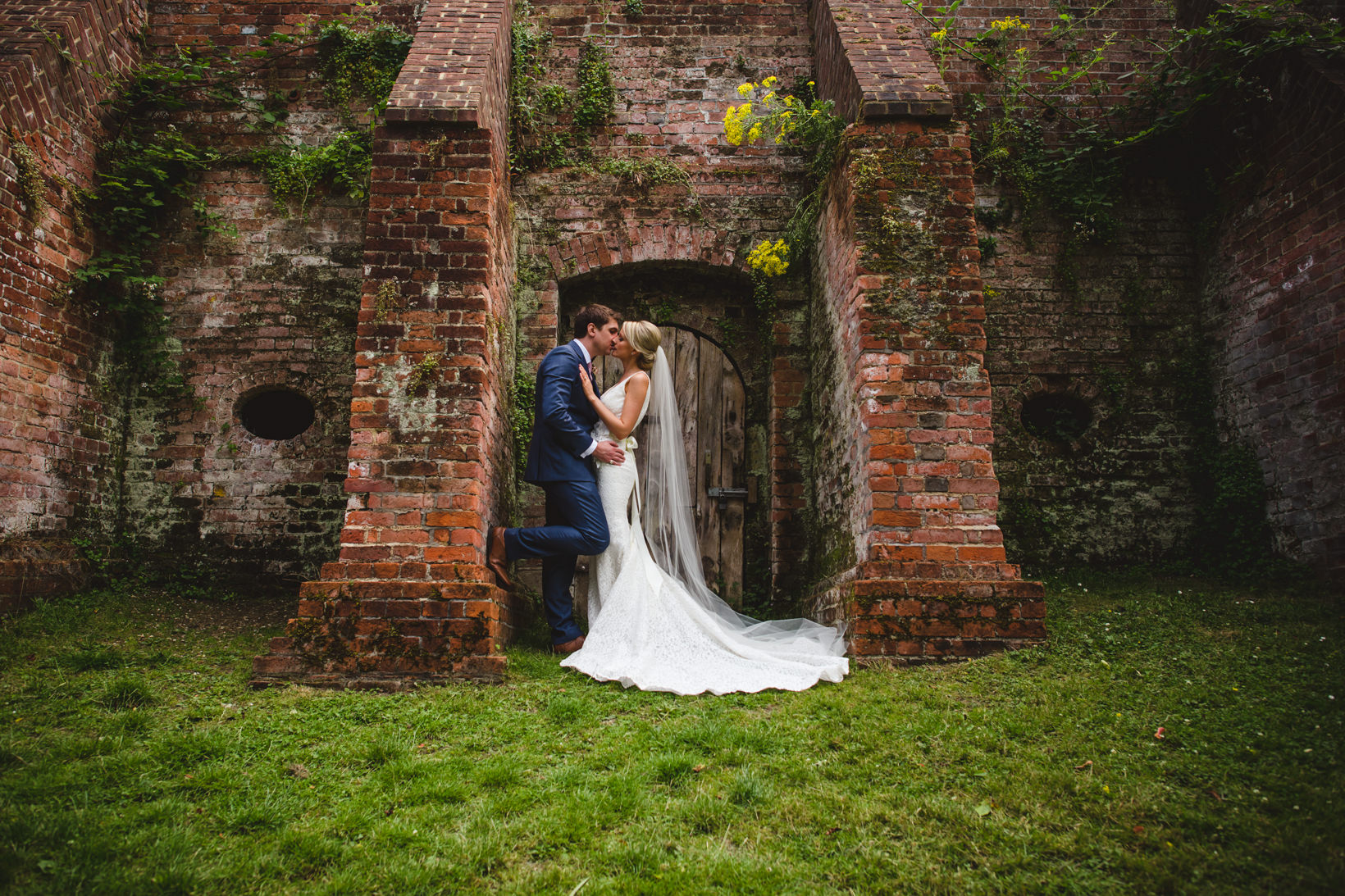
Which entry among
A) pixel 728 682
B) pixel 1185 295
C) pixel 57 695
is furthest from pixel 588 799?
pixel 1185 295

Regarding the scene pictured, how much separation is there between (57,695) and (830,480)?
4100 millimetres

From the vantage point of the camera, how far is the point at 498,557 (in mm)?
4168

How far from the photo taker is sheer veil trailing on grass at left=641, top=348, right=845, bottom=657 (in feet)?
14.6

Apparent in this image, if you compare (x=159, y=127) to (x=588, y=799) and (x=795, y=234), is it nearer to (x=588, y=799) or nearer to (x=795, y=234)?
(x=795, y=234)

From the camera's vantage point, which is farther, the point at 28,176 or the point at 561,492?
the point at 28,176

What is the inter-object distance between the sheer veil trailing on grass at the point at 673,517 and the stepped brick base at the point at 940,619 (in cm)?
56

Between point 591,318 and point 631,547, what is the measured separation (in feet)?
4.95

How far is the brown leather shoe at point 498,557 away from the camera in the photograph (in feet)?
13.5

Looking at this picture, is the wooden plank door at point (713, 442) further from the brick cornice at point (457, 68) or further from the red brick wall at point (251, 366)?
the red brick wall at point (251, 366)

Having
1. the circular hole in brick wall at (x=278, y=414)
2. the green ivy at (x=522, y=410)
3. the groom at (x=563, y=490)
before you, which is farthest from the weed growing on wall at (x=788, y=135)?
the circular hole in brick wall at (x=278, y=414)

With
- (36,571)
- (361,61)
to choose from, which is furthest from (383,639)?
(361,61)

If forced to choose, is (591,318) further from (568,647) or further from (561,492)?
(568,647)

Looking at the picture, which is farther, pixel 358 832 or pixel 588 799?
pixel 588 799

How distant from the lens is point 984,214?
19.1 feet
